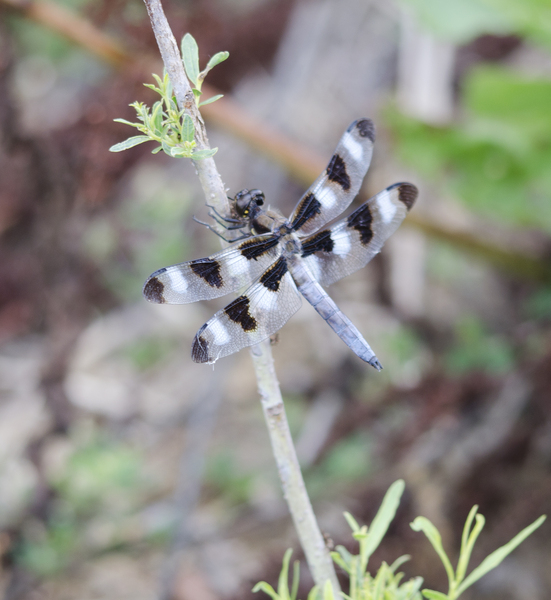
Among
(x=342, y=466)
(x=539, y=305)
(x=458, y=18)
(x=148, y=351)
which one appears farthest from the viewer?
(x=148, y=351)

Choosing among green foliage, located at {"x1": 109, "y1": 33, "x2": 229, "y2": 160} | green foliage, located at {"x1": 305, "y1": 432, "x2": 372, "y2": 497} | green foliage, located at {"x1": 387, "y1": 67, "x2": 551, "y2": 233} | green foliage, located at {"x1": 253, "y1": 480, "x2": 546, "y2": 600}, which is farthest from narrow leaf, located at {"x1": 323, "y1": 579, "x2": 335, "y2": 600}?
green foliage, located at {"x1": 387, "y1": 67, "x2": 551, "y2": 233}

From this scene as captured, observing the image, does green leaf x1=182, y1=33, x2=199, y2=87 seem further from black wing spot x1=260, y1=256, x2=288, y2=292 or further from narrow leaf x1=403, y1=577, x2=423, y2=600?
narrow leaf x1=403, y1=577, x2=423, y2=600

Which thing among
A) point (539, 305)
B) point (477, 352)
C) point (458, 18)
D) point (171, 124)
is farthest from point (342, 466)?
point (458, 18)

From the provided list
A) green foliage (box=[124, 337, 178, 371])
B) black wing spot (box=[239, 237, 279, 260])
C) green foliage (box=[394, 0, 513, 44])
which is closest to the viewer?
black wing spot (box=[239, 237, 279, 260])

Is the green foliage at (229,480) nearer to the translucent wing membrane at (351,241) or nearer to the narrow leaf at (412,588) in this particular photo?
the translucent wing membrane at (351,241)

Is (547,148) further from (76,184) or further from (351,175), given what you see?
(76,184)

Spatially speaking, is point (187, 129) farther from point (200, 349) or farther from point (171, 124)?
point (200, 349)
